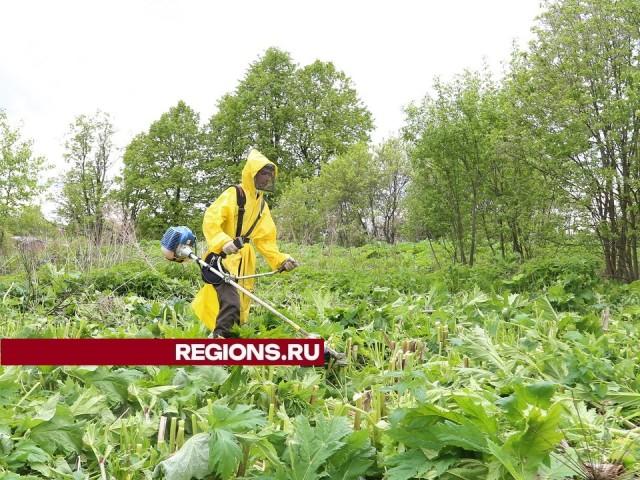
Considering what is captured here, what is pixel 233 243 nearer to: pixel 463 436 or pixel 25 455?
pixel 25 455

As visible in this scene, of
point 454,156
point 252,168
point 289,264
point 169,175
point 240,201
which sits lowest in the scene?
point 289,264

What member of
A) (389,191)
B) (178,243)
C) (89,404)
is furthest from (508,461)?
(389,191)

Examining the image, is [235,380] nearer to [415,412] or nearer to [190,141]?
[415,412]

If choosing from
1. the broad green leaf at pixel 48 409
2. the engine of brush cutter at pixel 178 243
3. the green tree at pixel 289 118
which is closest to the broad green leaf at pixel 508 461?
the broad green leaf at pixel 48 409

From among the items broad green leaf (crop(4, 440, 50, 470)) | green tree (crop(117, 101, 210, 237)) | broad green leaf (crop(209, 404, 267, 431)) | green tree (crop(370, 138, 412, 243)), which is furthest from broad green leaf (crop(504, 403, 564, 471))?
green tree (crop(117, 101, 210, 237))

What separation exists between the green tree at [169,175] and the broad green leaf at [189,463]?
29029 millimetres

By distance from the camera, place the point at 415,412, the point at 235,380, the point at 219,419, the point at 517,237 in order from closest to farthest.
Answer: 1. the point at 415,412
2. the point at 219,419
3. the point at 235,380
4. the point at 517,237

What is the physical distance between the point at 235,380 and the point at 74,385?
0.87 m

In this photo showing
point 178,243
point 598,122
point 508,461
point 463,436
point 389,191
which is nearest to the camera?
point 508,461

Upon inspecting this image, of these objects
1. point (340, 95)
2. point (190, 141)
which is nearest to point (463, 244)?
point (340, 95)

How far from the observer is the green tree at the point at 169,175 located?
3272cm

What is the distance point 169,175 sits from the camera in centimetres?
3353

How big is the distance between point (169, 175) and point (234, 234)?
2940 centimetres

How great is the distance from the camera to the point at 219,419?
7.61ft
